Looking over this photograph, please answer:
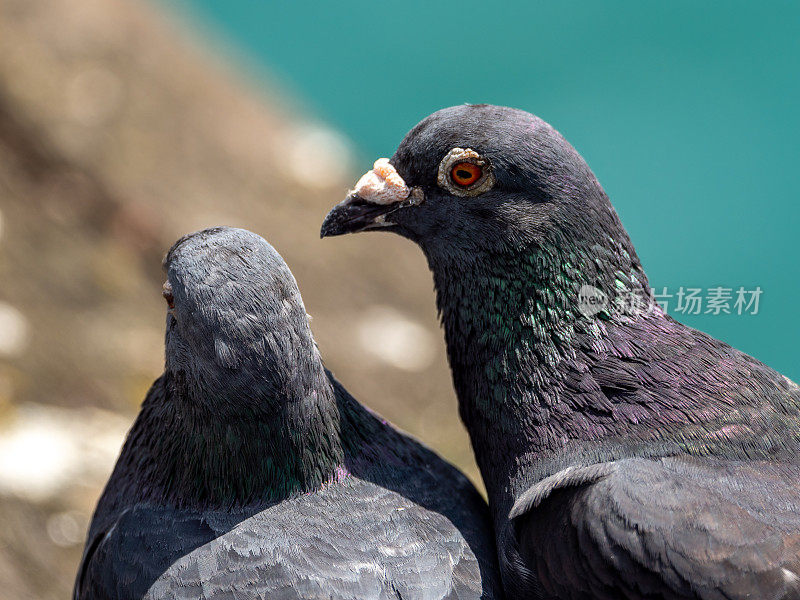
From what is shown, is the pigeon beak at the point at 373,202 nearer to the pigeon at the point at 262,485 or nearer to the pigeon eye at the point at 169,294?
the pigeon at the point at 262,485

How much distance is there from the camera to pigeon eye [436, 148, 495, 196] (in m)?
3.24

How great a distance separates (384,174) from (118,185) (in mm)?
5302

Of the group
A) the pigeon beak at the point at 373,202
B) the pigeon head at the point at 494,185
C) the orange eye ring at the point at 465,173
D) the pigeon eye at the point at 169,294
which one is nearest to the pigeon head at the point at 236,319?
the pigeon eye at the point at 169,294

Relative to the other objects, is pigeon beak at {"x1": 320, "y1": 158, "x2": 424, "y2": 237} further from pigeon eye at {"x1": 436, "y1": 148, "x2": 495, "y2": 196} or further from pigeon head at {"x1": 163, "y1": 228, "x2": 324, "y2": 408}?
pigeon head at {"x1": 163, "y1": 228, "x2": 324, "y2": 408}

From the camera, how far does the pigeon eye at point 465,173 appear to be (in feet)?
10.6

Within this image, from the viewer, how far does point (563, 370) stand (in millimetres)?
3264

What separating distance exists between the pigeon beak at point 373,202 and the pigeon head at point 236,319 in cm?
45

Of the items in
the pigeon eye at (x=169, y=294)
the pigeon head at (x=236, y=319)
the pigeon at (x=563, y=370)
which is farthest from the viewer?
the pigeon eye at (x=169, y=294)

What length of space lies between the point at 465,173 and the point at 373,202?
0.42m

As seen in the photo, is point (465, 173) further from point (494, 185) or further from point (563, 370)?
point (563, 370)

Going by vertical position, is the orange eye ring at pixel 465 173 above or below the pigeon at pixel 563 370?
above

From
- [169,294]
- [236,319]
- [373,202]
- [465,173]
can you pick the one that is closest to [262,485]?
[236,319]

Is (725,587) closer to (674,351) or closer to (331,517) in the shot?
(674,351)

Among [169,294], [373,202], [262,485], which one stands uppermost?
[373,202]
